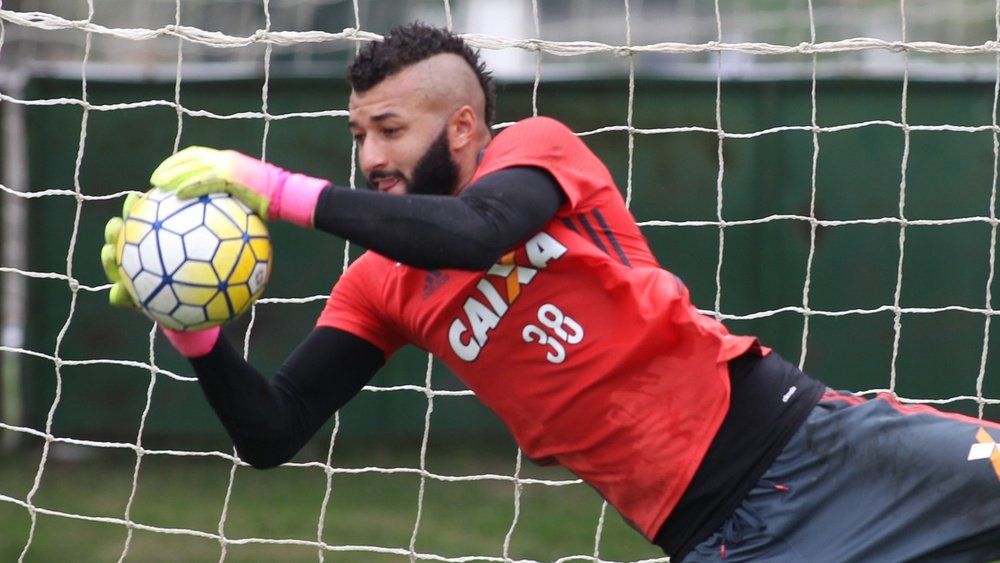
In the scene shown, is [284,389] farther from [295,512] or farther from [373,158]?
[295,512]

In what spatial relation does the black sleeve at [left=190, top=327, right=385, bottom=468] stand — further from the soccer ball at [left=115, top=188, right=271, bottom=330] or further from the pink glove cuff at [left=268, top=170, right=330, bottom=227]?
the pink glove cuff at [left=268, top=170, right=330, bottom=227]

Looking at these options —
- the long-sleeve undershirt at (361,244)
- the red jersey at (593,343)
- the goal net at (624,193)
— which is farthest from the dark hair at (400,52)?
the goal net at (624,193)

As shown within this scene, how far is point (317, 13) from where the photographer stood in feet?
41.4

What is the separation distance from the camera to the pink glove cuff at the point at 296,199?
2.64m

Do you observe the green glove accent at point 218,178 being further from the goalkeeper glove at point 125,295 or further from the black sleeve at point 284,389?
the black sleeve at point 284,389

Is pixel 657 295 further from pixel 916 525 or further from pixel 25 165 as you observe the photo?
pixel 25 165

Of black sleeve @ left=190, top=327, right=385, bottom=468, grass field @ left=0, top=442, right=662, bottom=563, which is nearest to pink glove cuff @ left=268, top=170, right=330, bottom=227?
black sleeve @ left=190, top=327, right=385, bottom=468

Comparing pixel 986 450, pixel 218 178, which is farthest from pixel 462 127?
pixel 986 450

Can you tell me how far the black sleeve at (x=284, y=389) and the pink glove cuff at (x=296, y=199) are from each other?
21.0 inches

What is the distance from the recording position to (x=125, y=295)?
9.30 ft

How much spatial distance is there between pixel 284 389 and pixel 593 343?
2.57 ft

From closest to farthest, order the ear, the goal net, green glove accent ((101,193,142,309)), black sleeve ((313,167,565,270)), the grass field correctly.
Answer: black sleeve ((313,167,565,270)), green glove accent ((101,193,142,309)), the ear, the grass field, the goal net

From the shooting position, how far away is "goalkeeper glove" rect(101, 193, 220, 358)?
110 inches

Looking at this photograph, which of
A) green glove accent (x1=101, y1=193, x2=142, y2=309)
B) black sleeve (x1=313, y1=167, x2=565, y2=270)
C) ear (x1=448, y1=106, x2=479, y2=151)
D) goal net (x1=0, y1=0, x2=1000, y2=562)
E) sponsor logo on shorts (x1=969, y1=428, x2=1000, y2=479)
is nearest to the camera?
black sleeve (x1=313, y1=167, x2=565, y2=270)
